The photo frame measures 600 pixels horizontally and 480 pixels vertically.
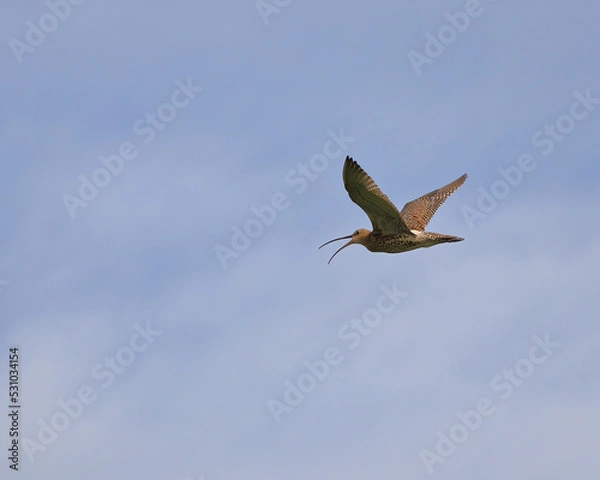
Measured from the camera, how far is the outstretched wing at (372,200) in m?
21.6

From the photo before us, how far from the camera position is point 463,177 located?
28.6 meters

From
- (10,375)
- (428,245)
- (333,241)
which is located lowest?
(428,245)

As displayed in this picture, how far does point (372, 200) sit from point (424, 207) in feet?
15.6

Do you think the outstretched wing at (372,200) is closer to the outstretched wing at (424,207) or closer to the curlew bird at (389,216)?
the curlew bird at (389,216)

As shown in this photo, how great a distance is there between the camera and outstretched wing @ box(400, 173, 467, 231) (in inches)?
1026

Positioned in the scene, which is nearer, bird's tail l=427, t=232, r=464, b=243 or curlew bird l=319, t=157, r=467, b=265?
curlew bird l=319, t=157, r=467, b=265

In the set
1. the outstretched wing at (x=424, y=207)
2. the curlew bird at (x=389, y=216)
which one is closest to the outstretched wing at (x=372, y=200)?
the curlew bird at (x=389, y=216)

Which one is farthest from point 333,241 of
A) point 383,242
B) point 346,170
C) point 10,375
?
point 10,375

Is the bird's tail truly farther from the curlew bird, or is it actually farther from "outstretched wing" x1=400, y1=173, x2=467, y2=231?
"outstretched wing" x1=400, y1=173, x2=467, y2=231

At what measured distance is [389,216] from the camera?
23.2 meters

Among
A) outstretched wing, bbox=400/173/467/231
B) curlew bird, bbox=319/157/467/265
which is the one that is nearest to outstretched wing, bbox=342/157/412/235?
curlew bird, bbox=319/157/467/265

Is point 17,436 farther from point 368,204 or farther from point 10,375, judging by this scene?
point 368,204

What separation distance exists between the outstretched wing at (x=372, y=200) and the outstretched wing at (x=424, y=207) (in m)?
1.71

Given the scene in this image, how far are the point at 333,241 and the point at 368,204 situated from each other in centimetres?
309
